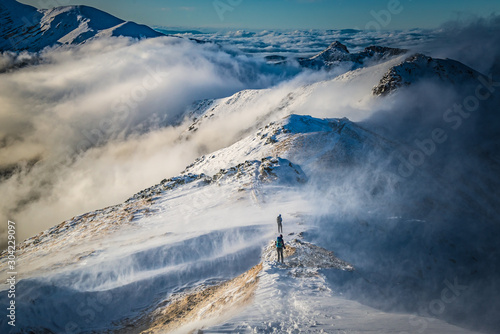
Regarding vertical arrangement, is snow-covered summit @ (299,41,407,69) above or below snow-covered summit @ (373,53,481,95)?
above

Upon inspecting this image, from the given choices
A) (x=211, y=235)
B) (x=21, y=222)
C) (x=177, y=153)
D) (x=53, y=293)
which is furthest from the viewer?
(x=21, y=222)

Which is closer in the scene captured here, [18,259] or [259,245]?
[259,245]

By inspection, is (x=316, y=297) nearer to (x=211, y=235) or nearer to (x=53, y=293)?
(x=211, y=235)

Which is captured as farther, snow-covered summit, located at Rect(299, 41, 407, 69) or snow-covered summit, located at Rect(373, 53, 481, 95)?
snow-covered summit, located at Rect(299, 41, 407, 69)

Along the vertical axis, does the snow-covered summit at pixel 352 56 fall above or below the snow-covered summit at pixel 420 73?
above

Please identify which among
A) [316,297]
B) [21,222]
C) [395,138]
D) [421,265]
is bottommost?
[21,222]

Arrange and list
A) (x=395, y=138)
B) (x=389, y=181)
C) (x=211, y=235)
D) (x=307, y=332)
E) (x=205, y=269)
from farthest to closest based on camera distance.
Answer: (x=395, y=138) < (x=389, y=181) < (x=211, y=235) < (x=205, y=269) < (x=307, y=332)

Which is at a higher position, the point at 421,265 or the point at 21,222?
the point at 421,265

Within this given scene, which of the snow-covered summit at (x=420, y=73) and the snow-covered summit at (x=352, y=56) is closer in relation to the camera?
the snow-covered summit at (x=420, y=73)

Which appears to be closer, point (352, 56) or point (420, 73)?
point (420, 73)

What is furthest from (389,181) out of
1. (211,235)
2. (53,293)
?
(53,293)

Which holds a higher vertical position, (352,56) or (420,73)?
(352,56)
